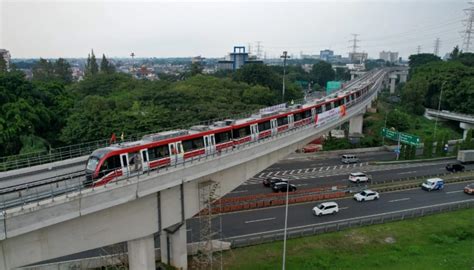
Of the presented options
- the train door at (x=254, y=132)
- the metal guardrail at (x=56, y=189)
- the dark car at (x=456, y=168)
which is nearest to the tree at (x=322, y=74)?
the dark car at (x=456, y=168)

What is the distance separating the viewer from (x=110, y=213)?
1983 cm

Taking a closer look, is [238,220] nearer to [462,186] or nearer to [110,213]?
[110,213]

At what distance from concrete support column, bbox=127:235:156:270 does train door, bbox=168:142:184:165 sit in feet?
17.1

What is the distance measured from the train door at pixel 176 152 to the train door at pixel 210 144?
238 centimetres

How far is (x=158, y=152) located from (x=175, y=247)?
6.84 meters

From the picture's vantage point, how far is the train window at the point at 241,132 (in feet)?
99.2

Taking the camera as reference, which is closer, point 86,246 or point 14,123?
point 86,246

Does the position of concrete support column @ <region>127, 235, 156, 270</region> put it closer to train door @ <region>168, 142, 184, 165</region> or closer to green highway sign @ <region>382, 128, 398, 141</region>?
train door @ <region>168, 142, 184, 165</region>

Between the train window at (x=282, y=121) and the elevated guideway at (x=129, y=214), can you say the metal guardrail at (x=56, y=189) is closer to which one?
the elevated guideway at (x=129, y=214)

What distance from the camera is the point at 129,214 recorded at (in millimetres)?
20844

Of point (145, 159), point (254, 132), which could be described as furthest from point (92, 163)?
point (254, 132)

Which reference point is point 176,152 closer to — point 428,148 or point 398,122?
point 428,148

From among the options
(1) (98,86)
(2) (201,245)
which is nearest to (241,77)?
(1) (98,86)

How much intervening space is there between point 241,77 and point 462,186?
56.2 metres
